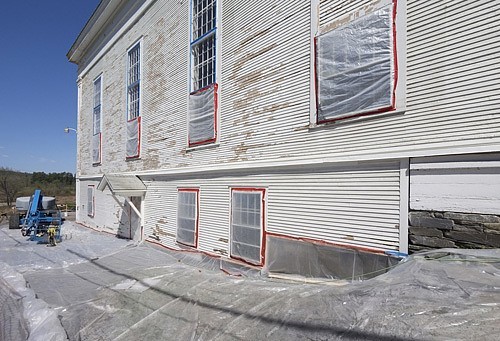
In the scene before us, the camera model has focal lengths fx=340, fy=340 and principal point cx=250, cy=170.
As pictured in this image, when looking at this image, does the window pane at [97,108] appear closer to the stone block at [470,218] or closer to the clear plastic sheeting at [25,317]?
the clear plastic sheeting at [25,317]

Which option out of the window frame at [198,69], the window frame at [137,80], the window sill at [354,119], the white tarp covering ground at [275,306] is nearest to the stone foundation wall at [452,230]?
the white tarp covering ground at [275,306]

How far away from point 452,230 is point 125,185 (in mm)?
10891

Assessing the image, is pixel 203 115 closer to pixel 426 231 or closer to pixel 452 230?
pixel 426 231

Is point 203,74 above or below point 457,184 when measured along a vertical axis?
above

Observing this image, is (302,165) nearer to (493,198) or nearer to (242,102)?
(242,102)

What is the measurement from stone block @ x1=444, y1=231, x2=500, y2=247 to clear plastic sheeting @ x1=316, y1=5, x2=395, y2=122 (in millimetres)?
2065

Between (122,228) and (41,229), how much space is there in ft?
14.3

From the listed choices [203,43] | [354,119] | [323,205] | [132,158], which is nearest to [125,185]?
[132,158]

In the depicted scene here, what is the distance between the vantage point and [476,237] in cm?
426

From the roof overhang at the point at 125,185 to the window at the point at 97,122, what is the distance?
5978mm

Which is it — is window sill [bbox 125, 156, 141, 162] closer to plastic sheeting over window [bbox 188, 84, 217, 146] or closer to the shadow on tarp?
plastic sheeting over window [bbox 188, 84, 217, 146]

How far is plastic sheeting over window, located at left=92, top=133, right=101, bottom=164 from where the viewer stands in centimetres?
1814

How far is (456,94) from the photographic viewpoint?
452 centimetres

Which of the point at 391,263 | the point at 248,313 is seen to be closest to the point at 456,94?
the point at 391,263
